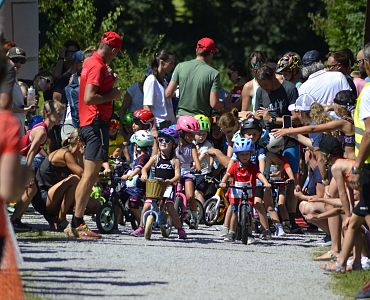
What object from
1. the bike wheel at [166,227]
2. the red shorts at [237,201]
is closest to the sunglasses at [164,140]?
the bike wheel at [166,227]

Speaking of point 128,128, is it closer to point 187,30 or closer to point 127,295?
point 127,295

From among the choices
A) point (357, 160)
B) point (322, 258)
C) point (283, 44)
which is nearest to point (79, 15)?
point (322, 258)

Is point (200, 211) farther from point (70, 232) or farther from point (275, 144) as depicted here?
point (70, 232)

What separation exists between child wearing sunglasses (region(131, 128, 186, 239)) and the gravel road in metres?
0.20

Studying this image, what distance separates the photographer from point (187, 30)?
5359 cm

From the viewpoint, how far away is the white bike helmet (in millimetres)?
16750

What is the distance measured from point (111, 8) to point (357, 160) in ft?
105

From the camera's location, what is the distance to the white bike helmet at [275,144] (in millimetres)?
16750

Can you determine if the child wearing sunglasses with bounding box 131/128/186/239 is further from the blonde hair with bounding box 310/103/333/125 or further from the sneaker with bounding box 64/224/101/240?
the blonde hair with bounding box 310/103/333/125

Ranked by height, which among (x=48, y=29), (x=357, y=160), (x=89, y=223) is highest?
(x=48, y=29)

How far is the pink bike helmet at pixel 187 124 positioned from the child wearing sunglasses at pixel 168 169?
106cm

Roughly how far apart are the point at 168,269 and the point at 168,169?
11.2 feet

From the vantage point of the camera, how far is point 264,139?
16.6 metres

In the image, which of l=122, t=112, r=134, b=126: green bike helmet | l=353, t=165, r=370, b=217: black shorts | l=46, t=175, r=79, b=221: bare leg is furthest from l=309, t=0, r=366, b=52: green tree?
l=353, t=165, r=370, b=217: black shorts
